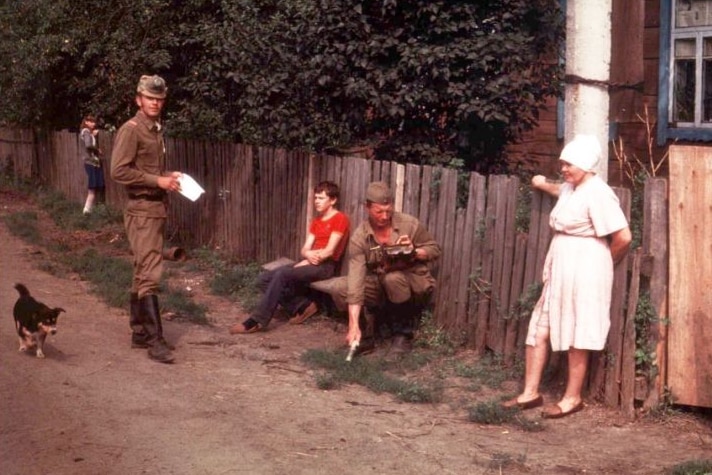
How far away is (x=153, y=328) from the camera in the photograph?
27.2 ft

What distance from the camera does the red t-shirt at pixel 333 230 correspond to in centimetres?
945

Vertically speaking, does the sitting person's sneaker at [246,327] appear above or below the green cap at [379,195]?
below

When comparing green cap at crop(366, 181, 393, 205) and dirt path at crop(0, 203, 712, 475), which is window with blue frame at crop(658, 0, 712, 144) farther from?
dirt path at crop(0, 203, 712, 475)

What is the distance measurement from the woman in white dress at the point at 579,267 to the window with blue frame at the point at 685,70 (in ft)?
19.5

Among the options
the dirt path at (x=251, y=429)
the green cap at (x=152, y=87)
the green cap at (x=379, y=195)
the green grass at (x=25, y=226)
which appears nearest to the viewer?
the dirt path at (x=251, y=429)

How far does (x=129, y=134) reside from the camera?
8.18 metres

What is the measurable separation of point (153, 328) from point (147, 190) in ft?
3.37

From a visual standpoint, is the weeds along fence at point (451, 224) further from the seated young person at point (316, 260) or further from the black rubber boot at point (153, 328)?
the black rubber boot at point (153, 328)

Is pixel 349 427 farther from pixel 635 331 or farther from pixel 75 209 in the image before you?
pixel 75 209

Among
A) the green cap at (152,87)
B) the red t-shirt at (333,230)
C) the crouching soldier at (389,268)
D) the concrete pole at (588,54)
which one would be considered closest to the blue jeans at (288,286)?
the red t-shirt at (333,230)

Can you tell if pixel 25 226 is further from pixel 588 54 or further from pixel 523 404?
pixel 588 54

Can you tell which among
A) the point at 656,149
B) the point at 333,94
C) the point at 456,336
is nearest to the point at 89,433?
the point at 456,336

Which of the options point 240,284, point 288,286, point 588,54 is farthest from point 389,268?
point 240,284

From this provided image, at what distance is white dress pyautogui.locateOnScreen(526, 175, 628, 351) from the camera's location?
262 inches
